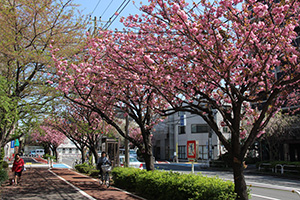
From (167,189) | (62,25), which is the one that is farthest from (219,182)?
(62,25)

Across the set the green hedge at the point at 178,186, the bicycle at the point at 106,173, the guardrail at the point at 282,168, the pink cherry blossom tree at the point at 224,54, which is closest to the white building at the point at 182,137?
the guardrail at the point at 282,168

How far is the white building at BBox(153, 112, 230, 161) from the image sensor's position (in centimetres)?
4497

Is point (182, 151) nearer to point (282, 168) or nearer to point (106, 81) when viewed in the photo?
point (282, 168)

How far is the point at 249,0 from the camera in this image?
7.10m

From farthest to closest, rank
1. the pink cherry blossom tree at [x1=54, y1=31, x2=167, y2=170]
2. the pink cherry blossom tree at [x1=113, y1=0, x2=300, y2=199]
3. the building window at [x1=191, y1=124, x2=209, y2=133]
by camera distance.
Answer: the building window at [x1=191, y1=124, x2=209, y2=133]
the pink cherry blossom tree at [x1=54, y1=31, x2=167, y2=170]
the pink cherry blossom tree at [x1=113, y1=0, x2=300, y2=199]

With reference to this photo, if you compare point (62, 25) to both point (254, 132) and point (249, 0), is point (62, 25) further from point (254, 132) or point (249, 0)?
point (254, 132)

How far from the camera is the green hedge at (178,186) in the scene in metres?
7.28

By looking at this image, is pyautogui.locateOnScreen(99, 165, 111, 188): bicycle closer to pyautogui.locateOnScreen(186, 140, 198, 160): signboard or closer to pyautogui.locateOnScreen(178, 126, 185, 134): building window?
pyautogui.locateOnScreen(186, 140, 198, 160): signboard

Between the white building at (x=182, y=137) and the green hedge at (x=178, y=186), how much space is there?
31.4 m

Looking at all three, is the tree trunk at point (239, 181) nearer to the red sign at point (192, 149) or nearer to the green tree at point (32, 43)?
the red sign at point (192, 149)

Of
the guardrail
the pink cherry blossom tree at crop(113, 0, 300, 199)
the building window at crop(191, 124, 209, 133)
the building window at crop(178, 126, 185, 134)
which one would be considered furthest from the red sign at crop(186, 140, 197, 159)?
the building window at crop(178, 126, 185, 134)

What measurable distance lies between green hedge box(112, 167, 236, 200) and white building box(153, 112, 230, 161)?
31413 millimetres

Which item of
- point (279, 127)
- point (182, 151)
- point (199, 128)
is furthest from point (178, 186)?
point (182, 151)

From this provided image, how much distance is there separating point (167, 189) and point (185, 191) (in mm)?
989
